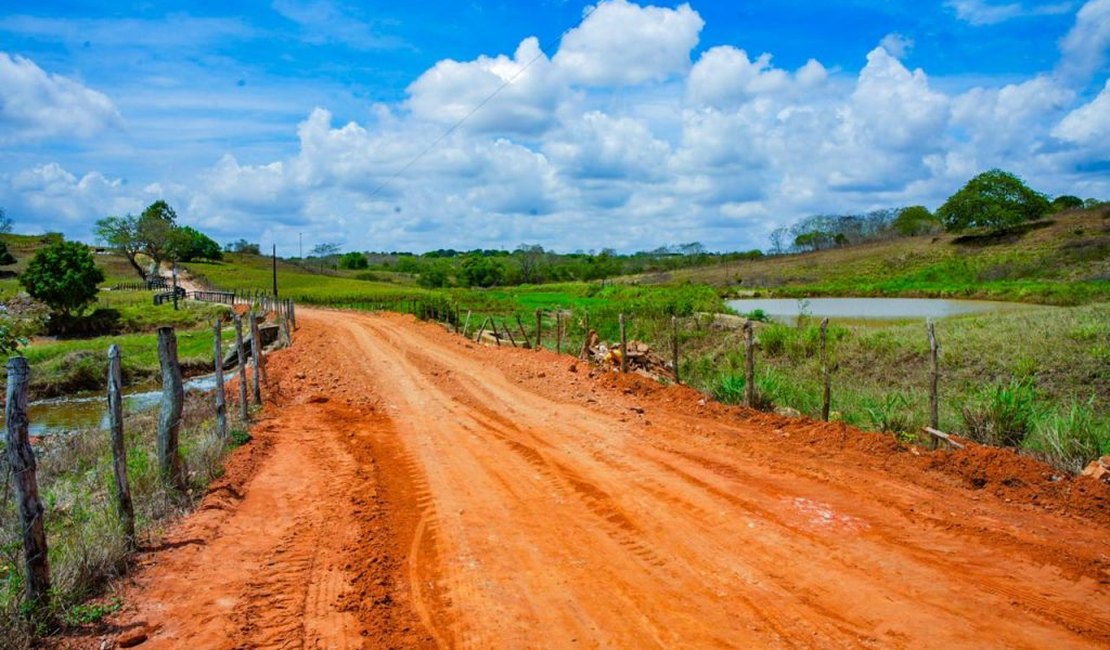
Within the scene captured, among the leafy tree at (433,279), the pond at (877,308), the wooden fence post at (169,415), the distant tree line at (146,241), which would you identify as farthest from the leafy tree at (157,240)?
the wooden fence post at (169,415)

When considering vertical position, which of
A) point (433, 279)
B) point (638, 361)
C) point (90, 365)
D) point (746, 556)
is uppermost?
point (433, 279)

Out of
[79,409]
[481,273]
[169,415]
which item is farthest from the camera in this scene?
[481,273]

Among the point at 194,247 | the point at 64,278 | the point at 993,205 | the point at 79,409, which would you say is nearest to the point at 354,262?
the point at 194,247

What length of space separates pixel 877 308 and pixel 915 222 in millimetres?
77891

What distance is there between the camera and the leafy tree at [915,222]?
107 m

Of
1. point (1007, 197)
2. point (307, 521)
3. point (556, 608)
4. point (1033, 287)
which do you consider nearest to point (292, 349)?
point (307, 521)

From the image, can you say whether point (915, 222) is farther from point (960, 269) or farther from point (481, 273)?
point (481, 273)

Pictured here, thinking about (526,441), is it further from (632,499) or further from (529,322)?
(529,322)

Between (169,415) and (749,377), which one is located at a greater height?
(169,415)

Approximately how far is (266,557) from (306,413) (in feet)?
25.6

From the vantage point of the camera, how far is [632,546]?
6605 millimetres

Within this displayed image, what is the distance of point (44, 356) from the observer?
34156 mm

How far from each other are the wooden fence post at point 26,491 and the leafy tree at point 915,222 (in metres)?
110

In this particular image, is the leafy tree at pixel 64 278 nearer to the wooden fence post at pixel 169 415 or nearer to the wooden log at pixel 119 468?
the wooden fence post at pixel 169 415
